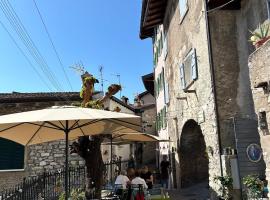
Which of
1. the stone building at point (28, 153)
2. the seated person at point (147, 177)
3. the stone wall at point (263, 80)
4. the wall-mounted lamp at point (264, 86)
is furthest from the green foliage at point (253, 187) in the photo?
the stone building at point (28, 153)

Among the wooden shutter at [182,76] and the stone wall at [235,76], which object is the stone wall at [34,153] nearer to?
the wooden shutter at [182,76]

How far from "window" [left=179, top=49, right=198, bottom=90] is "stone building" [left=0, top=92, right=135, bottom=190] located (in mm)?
6119

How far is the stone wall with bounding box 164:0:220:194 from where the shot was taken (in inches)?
437

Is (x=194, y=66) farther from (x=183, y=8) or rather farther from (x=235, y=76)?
(x=183, y=8)

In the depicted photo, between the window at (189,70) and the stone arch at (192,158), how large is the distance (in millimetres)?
2495

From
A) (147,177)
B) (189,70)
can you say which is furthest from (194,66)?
(147,177)

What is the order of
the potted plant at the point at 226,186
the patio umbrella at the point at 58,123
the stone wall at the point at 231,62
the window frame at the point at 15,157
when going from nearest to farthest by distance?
the patio umbrella at the point at 58,123, the potted plant at the point at 226,186, the stone wall at the point at 231,62, the window frame at the point at 15,157

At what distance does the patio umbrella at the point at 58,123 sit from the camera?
221 inches

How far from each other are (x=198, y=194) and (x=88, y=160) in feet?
17.9

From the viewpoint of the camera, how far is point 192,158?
50.2 ft

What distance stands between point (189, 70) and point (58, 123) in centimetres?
718

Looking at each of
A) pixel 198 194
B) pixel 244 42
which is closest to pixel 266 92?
pixel 244 42

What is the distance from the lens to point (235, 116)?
10625 mm

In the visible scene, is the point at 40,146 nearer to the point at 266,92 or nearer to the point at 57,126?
the point at 57,126
